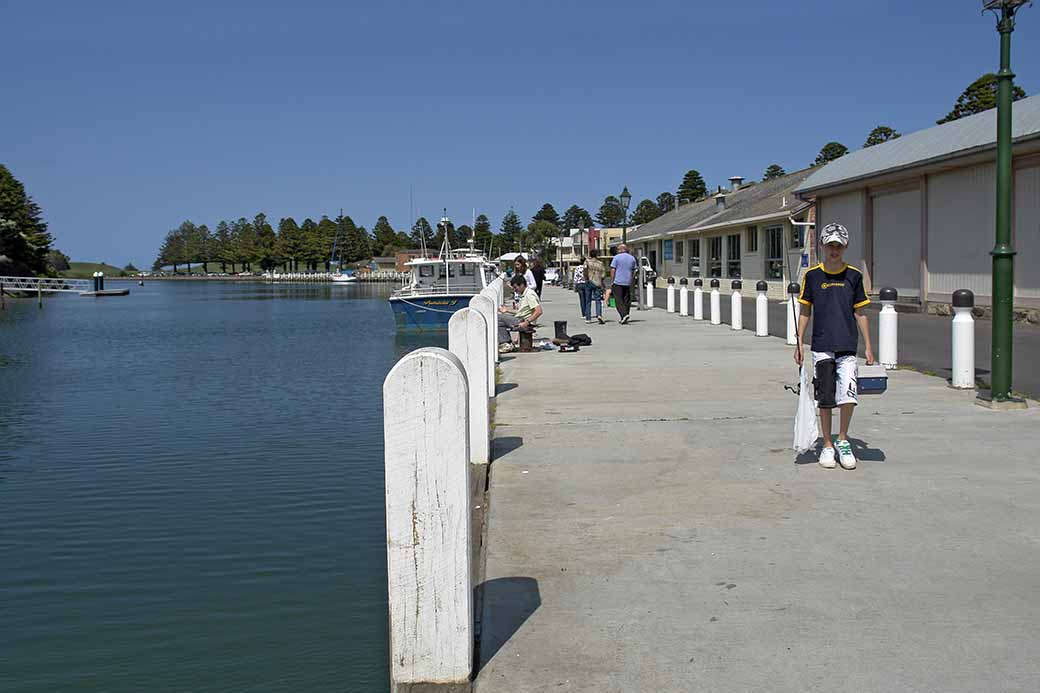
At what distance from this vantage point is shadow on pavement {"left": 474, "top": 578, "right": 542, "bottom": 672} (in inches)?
188

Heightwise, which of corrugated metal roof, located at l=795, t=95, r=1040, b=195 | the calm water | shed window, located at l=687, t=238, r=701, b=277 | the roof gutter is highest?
corrugated metal roof, located at l=795, t=95, r=1040, b=195

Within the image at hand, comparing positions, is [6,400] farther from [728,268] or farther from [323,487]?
[728,268]

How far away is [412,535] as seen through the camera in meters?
4.41

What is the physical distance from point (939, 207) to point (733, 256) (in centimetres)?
2148

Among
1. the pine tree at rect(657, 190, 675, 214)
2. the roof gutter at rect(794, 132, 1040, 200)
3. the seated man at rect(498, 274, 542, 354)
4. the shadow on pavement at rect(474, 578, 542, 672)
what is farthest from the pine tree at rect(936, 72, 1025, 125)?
the pine tree at rect(657, 190, 675, 214)

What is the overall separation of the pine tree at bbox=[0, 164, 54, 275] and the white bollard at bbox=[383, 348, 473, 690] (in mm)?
92320

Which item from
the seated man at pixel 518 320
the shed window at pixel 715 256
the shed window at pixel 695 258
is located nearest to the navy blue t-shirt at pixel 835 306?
the seated man at pixel 518 320

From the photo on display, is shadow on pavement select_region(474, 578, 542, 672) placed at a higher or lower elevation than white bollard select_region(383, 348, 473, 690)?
lower

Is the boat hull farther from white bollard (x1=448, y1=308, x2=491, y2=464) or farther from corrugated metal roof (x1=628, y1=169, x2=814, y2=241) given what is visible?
white bollard (x1=448, y1=308, x2=491, y2=464)

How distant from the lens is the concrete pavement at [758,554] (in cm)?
450

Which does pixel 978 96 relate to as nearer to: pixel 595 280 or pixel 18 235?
pixel 595 280

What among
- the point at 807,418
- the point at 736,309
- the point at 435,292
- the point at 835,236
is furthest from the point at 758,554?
the point at 435,292

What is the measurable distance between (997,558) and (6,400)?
56.7ft

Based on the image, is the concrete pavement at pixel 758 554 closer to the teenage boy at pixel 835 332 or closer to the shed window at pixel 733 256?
the teenage boy at pixel 835 332
